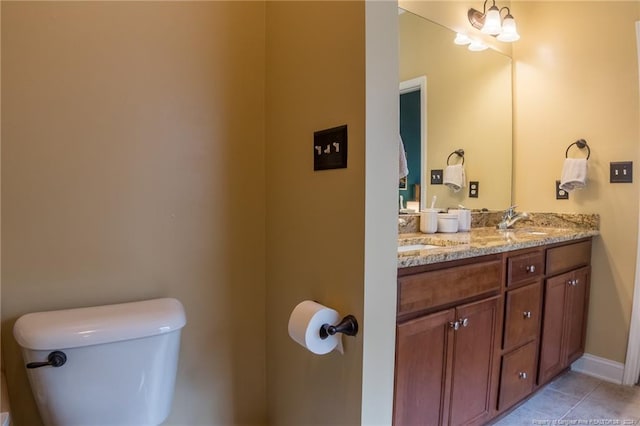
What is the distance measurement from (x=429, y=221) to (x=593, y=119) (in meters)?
1.24

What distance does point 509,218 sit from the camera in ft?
8.27

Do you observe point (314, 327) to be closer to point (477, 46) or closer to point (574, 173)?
point (574, 173)

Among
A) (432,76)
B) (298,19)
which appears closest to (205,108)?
(298,19)

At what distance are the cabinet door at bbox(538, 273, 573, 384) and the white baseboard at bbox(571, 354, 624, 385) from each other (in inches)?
13.7

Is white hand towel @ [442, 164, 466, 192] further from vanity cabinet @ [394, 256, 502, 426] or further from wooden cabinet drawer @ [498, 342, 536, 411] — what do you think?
wooden cabinet drawer @ [498, 342, 536, 411]

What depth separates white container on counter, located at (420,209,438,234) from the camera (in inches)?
82.9

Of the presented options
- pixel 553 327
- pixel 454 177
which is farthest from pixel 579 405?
pixel 454 177

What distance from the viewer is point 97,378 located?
3.43 ft

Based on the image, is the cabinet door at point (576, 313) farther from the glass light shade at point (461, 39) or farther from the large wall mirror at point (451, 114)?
the glass light shade at point (461, 39)

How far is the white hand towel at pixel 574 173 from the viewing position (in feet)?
7.55

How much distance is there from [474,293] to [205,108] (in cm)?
123

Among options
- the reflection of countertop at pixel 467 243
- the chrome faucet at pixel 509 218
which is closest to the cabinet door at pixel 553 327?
the reflection of countertop at pixel 467 243

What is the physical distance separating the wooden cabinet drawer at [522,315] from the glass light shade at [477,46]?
1520mm

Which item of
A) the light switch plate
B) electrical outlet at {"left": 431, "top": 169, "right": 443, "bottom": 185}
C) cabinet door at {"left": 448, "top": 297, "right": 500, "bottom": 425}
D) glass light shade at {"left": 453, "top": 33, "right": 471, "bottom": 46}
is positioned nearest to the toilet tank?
the light switch plate
